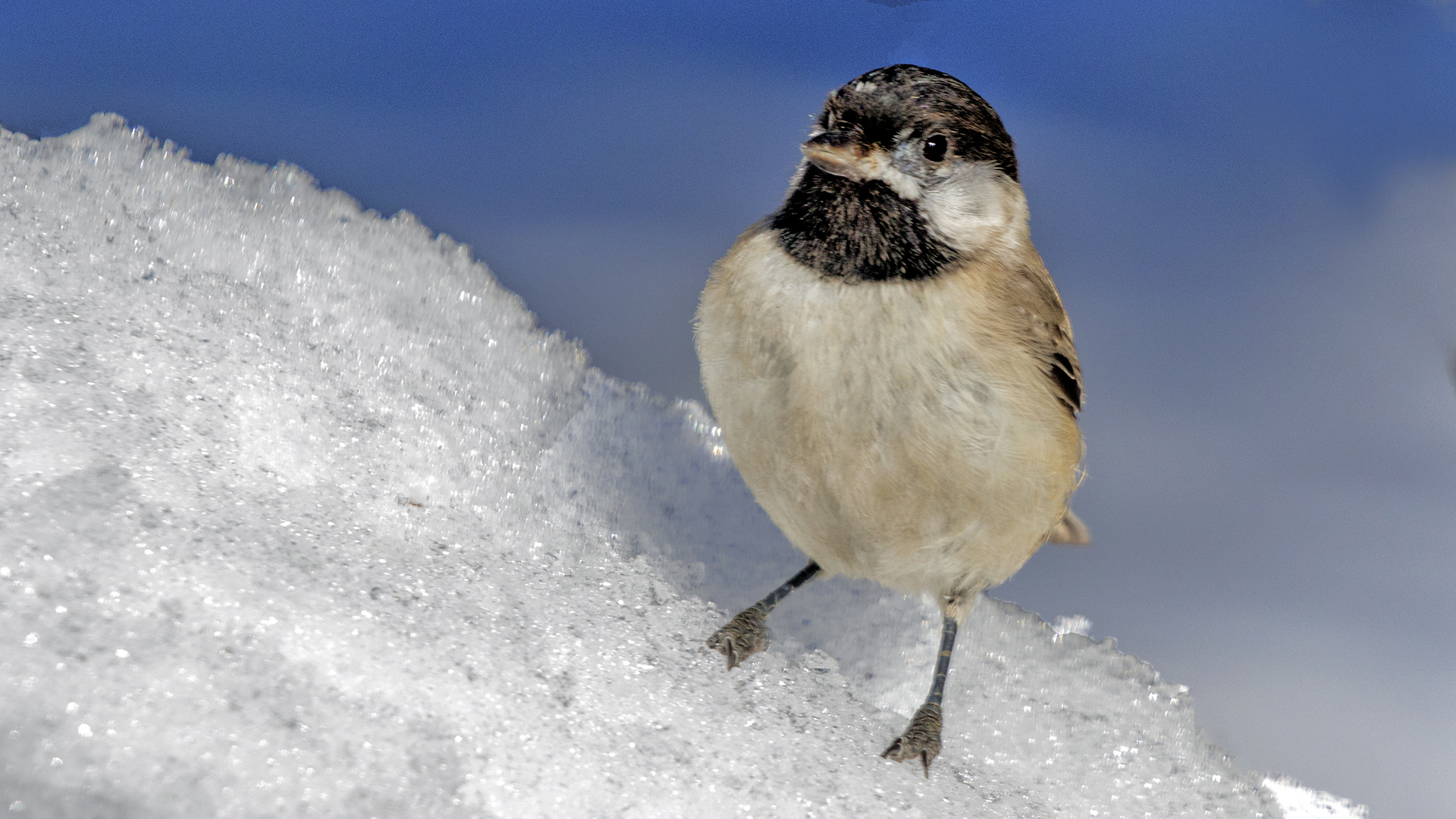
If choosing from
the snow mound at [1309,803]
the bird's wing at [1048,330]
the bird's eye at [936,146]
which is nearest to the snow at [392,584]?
the snow mound at [1309,803]

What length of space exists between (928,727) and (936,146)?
134 cm

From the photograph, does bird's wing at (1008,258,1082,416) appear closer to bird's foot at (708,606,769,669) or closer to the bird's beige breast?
the bird's beige breast

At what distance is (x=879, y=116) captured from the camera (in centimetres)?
198

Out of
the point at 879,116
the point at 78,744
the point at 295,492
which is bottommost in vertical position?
the point at 78,744

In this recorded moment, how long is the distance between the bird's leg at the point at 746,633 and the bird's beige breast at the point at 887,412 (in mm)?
401

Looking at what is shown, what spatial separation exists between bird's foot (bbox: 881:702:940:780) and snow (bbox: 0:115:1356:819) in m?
0.05

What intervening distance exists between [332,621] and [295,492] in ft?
1.70

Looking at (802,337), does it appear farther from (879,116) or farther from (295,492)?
(295,492)

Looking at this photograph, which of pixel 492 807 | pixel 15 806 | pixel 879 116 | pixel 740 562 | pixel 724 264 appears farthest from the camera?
pixel 740 562

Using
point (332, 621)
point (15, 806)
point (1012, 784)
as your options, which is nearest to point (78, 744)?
point (15, 806)

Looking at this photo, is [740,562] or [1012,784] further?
[740,562]

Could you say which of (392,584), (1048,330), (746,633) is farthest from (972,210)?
(392,584)

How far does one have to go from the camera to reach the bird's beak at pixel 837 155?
6.23 feet

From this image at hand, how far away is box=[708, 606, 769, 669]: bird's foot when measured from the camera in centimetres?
250
